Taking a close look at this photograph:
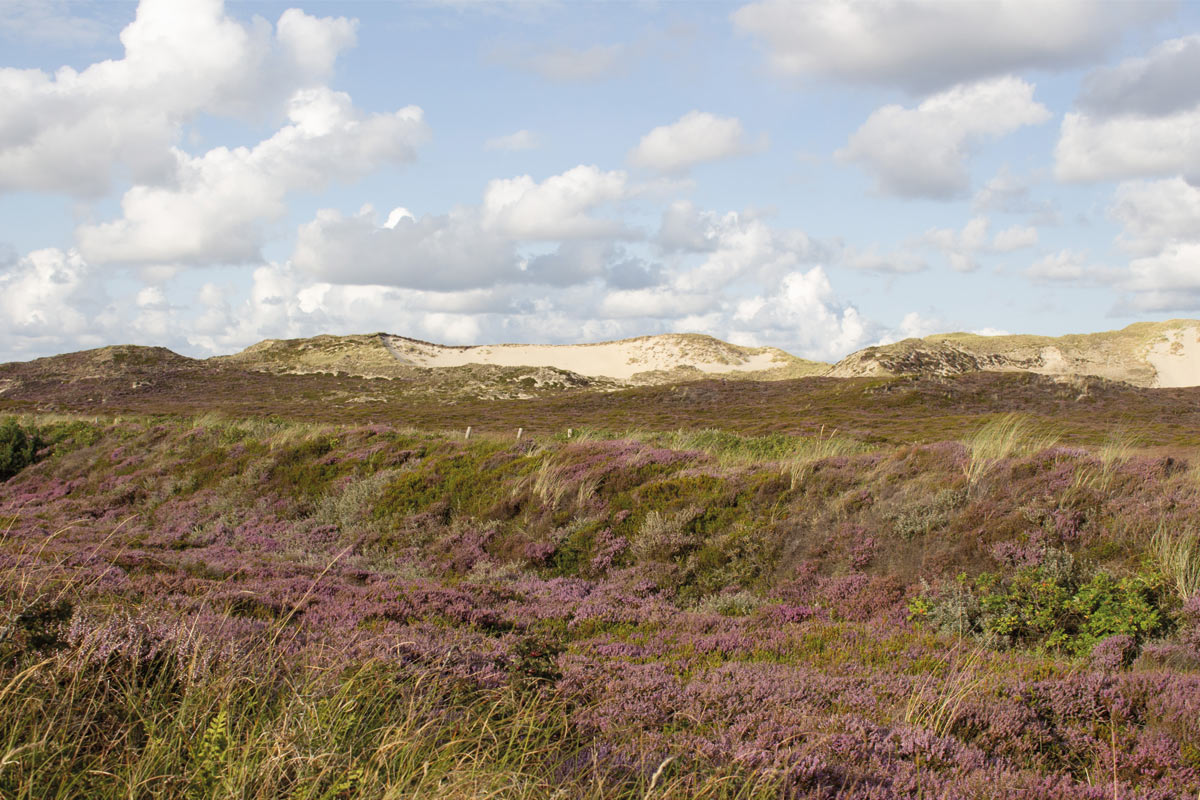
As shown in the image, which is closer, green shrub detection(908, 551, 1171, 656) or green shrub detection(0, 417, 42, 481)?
green shrub detection(908, 551, 1171, 656)

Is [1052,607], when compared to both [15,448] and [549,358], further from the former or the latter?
[549,358]

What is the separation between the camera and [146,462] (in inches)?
781

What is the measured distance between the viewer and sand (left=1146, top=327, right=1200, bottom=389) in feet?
229

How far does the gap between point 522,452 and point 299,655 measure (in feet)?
33.9

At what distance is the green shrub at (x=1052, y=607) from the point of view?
6508mm

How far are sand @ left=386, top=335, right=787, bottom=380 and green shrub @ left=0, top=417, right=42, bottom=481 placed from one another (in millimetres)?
58188

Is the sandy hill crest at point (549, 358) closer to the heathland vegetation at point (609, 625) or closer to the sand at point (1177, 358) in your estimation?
the sand at point (1177, 358)

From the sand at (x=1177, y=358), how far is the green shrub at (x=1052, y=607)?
7637cm

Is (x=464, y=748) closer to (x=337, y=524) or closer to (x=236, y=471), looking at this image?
(x=337, y=524)

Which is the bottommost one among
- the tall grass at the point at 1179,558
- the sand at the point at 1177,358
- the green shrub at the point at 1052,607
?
the green shrub at the point at 1052,607

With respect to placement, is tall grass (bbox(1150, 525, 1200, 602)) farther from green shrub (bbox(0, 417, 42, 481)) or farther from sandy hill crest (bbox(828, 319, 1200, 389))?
sandy hill crest (bbox(828, 319, 1200, 389))

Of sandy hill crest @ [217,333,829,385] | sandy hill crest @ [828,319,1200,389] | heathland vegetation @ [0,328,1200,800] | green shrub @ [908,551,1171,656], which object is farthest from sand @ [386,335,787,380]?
green shrub @ [908,551,1171,656]

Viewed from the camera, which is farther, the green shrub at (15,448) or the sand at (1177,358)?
the sand at (1177,358)

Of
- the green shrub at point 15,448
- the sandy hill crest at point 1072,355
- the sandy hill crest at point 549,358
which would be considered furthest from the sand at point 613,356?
the green shrub at point 15,448
